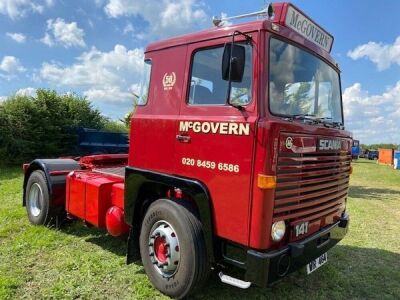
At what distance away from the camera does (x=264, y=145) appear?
3.36m

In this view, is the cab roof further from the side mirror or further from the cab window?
the side mirror

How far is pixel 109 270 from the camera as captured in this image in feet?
15.9

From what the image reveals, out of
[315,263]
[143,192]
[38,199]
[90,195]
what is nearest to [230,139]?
[143,192]

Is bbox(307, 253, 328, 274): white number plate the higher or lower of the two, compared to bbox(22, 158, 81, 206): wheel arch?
lower

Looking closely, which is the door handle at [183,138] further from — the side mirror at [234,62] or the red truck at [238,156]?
the side mirror at [234,62]

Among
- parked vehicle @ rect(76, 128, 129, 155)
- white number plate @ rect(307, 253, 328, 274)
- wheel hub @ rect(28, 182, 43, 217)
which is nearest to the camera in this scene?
white number plate @ rect(307, 253, 328, 274)

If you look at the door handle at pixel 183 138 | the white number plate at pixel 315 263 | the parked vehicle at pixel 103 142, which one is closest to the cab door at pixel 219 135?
the door handle at pixel 183 138

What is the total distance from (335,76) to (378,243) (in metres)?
3.48

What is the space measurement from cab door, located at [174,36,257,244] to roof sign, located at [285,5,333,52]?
624 mm

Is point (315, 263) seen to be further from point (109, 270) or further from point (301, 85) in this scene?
point (109, 270)

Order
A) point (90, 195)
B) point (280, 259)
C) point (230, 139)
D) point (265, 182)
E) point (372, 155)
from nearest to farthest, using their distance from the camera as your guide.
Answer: point (265, 182), point (280, 259), point (230, 139), point (90, 195), point (372, 155)

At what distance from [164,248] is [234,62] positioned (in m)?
2.06

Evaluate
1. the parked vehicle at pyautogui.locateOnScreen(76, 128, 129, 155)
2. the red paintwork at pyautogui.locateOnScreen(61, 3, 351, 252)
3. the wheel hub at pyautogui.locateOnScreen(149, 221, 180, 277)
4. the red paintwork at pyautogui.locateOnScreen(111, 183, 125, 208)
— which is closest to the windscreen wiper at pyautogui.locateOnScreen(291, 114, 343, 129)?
the red paintwork at pyautogui.locateOnScreen(61, 3, 351, 252)

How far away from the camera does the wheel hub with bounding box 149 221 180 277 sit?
13.3 ft
